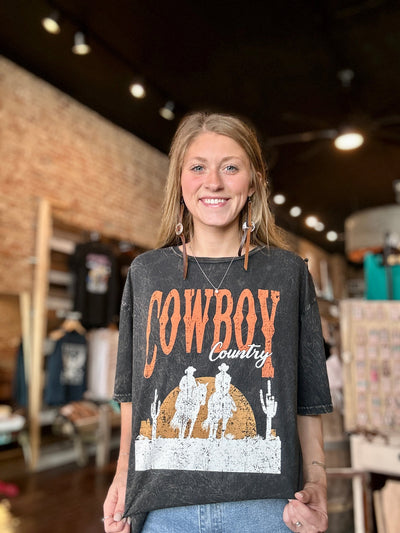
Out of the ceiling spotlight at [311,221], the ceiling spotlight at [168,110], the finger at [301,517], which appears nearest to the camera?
the finger at [301,517]

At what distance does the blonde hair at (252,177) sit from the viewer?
1123 mm

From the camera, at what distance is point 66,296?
5551mm

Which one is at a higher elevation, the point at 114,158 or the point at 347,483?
the point at 114,158

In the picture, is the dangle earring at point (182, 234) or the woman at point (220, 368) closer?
→ the woman at point (220, 368)

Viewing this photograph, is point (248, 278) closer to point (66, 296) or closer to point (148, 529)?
point (148, 529)

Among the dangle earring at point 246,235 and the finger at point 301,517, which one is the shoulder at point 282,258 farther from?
the finger at point 301,517

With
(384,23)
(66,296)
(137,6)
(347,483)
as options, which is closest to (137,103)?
(137,6)

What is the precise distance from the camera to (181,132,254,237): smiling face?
1093mm

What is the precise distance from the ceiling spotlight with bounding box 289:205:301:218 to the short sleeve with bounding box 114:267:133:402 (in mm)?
9699

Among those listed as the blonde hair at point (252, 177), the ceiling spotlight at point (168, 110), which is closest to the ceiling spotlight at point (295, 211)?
the ceiling spotlight at point (168, 110)

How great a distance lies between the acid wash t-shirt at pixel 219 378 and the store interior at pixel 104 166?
2.08 meters

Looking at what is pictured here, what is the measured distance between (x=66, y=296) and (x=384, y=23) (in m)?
4.35

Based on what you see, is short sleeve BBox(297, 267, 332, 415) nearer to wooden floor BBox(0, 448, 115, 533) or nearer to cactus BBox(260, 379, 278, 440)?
cactus BBox(260, 379, 278, 440)

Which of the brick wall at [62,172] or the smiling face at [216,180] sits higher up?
the brick wall at [62,172]
